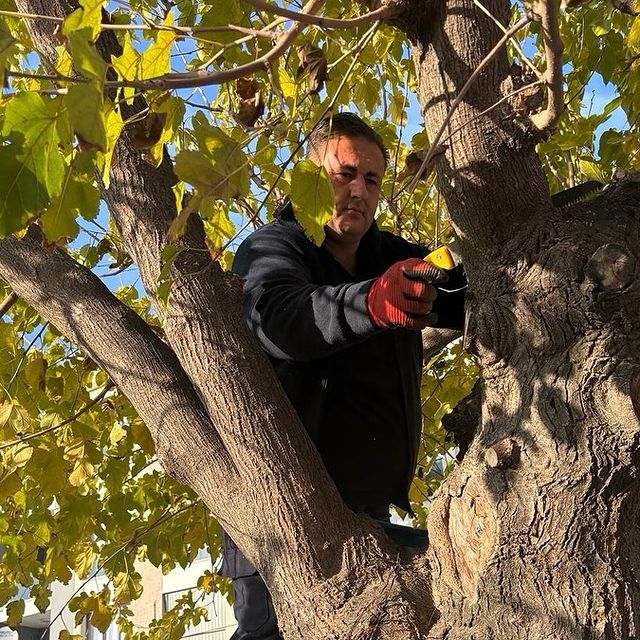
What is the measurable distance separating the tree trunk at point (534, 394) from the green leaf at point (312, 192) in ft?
1.62

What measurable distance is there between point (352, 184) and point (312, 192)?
1172mm

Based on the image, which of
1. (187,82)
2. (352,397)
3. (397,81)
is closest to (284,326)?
(352,397)

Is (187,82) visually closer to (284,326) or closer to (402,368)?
(284,326)

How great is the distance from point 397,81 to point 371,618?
3069mm

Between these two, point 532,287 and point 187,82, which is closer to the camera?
point 187,82

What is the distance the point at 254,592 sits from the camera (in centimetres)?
240

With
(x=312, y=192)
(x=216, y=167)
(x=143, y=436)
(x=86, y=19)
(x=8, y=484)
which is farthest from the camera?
(x=143, y=436)

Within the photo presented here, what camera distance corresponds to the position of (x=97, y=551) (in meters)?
4.32

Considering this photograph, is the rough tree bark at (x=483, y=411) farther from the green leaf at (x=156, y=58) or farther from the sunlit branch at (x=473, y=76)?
the green leaf at (x=156, y=58)

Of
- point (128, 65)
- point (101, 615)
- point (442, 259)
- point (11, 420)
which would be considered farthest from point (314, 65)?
point (101, 615)

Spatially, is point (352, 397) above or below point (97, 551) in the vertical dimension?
below

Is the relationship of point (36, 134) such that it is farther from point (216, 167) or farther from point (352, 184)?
point (352, 184)

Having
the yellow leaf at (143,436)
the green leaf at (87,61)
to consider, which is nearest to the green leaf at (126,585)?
the yellow leaf at (143,436)

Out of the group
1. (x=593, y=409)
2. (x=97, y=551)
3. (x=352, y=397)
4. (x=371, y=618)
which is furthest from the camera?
(x=97, y=551)
